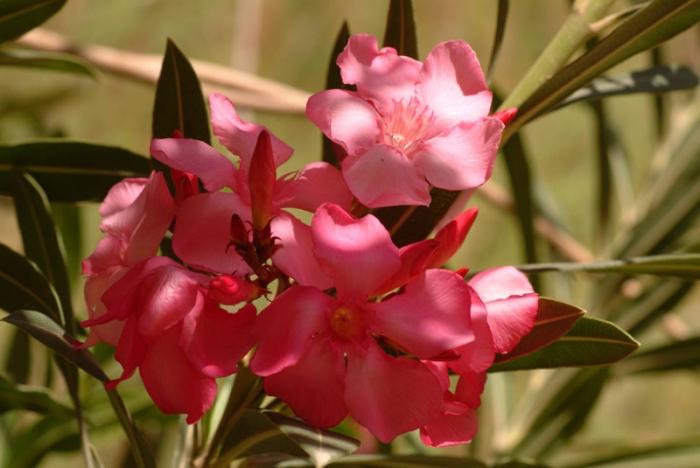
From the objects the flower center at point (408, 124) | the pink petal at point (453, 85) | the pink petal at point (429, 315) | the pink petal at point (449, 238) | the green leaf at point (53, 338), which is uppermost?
the pink petal at point (453, 85)

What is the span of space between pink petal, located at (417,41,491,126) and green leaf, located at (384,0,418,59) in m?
0.09

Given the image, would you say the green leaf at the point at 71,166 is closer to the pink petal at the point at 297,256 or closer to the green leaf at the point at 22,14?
the green leaf at the point at 22,14

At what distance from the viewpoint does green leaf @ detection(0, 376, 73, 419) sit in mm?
769

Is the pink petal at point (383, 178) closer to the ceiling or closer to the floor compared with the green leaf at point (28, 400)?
closer to the ceiling

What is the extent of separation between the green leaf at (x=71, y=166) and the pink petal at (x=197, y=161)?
0.57 feet

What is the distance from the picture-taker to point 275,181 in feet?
1.64

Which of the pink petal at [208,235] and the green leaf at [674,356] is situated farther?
the green leaf at [674,356]

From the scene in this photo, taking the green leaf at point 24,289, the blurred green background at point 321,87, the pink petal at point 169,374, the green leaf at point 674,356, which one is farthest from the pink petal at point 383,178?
the blurred green background at point 321,87

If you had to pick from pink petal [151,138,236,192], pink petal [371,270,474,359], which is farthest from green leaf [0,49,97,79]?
pink petal [371,270,474,359]

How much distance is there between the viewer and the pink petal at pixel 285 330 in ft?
1.46

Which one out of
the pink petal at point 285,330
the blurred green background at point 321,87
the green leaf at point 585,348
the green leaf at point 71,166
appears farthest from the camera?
the blurred green background at point 321,87

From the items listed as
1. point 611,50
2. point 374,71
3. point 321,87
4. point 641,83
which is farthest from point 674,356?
point 321,87

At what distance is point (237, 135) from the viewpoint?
0.52m

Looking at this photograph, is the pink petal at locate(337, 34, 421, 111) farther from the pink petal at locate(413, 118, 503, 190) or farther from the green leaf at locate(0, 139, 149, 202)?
the green leaf at locate(0, 139, 149, 202)
